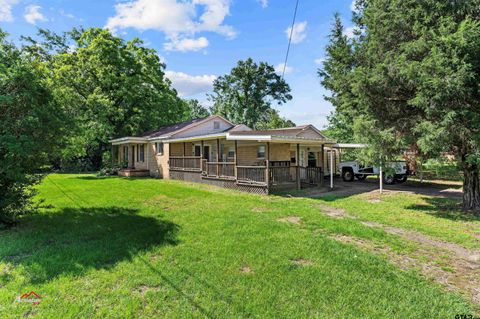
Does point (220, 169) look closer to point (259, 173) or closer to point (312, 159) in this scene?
point (259, 173)

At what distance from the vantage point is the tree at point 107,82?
22.7 metres

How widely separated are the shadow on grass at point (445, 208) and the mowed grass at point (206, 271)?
11.2 ft

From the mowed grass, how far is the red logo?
0.07m

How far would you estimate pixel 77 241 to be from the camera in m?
5.54

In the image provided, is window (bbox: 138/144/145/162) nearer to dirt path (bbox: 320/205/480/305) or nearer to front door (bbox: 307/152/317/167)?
front door (bbox: 307/152/317/167)

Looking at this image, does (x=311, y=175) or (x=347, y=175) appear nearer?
(x=311, y=175)

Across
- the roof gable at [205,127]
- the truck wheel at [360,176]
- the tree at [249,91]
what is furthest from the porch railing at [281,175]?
the tree at [249,91]

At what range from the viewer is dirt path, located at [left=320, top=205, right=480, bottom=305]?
388 centimetres

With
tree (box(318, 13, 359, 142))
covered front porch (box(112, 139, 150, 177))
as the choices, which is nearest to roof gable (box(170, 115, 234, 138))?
covered front porch (box(112, 139, 150, 177))

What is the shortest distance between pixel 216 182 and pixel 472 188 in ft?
34.6

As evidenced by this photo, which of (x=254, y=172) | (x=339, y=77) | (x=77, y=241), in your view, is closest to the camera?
(x=77, y=241)

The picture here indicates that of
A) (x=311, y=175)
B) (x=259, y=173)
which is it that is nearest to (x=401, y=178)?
(x=311, y=175)

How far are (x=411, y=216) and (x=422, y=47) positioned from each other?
4923 millimetres

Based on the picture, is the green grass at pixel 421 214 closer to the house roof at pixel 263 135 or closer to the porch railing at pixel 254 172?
the porch railing at pixel 254 172
